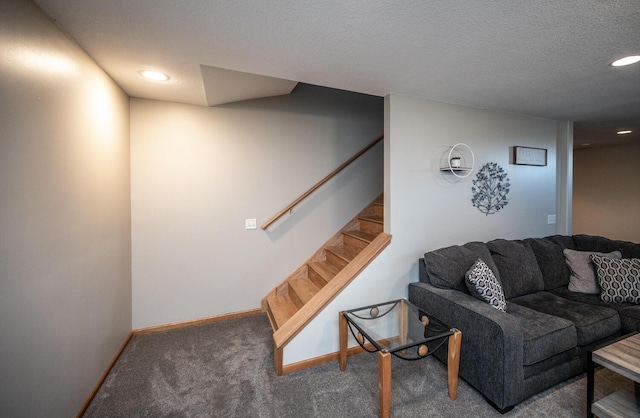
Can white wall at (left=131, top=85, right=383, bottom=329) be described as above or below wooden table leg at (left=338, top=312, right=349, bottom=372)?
above

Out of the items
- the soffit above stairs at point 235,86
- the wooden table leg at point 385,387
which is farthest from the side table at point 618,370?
the soffit above stairs at point 235,86

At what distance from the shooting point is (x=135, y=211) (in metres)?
2.43

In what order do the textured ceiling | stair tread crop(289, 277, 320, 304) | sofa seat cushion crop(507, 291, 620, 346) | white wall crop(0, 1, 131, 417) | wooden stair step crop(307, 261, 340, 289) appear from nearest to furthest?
white wall crop(0, 1, 131, 417) → the textured ceiling → sofa seat cushion crop(507, 291, 620, 346) → stair tread crop(289, 277, 320, 304) → wooden stair step crop(307, 261, 340, 289)

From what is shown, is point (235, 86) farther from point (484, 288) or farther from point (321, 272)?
point (484, 288)

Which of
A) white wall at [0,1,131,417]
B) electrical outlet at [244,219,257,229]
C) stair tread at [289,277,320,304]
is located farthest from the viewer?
electrical outlet at [244,219,257,229]

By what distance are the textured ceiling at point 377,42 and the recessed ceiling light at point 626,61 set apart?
0.05 meters

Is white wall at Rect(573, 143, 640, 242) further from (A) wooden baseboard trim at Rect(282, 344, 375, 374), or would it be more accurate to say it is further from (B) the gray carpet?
(A) wooden baseboard trim at Rect(282, 344, 375, 374)

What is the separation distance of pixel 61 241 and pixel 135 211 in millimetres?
1085

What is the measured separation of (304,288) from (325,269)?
1.00ft

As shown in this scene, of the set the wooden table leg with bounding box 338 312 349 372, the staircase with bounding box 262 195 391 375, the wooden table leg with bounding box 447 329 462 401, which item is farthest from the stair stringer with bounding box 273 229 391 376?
the wooden table leg with bounding box 447 329 462 401

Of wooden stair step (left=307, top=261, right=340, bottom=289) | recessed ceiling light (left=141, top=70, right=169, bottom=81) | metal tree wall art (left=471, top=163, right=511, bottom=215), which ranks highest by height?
recessed ceiling light (left=141, top=70, right=169, bottom=81)

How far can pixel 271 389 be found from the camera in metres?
1.75

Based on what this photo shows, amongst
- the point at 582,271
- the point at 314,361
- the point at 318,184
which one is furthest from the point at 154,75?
the point at 582,271

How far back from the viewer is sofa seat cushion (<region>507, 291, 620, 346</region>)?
1776 mm
